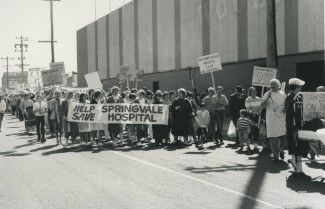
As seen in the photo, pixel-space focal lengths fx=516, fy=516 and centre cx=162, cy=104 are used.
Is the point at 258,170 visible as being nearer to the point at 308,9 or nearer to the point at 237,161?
the point at 237,161

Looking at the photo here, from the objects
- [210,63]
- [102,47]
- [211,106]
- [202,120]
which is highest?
[102,47]

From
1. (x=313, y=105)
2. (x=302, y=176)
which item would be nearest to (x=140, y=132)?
(x=313, y=105)

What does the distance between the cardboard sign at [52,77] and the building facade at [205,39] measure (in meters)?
6.04

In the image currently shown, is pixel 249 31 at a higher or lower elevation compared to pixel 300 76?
higher

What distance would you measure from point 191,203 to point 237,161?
14.8ft

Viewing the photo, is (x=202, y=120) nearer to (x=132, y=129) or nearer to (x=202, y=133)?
(x=202, y=133)

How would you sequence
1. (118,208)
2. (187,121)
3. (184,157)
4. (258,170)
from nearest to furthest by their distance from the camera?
(118,208)
(258,170)
(184,157)
(187,121)

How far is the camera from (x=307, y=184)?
9.03m

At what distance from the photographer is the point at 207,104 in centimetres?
1627

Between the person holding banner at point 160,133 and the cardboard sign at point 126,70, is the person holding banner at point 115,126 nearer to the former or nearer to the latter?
the person holding banner at point 160,133

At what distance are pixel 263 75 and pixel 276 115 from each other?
3.54 m

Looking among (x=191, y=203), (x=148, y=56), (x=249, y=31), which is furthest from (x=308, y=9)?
(x=148, y=56)

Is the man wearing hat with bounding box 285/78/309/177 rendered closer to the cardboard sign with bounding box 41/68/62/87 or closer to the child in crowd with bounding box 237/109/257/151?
the child in crowd with bounding box 237/109/257/151

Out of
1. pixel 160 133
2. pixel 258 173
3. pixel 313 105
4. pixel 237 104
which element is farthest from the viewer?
pixel 160 133
